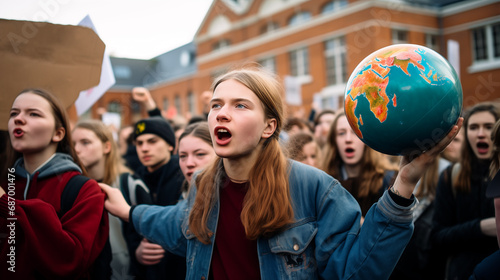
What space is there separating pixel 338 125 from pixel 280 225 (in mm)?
2041

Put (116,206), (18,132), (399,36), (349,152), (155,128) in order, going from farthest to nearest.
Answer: (399,36)
(155,128)
(349,152)
(116,206)
(18,132)

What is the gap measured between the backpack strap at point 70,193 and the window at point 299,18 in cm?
2154

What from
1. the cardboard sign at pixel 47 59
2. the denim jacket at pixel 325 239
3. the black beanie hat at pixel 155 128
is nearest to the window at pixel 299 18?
the black beanie hat at pixel 155 128

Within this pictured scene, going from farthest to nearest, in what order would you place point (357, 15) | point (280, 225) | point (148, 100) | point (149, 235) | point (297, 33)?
point (297, 33), point (357, 15), point (148, 100), point (149, 235), point (280, 225)

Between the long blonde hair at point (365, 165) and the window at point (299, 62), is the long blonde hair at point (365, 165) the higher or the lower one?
the lower one

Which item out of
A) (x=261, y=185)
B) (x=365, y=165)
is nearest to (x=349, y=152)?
(x=365, y=165)

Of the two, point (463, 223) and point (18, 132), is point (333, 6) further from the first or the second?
point (18, 132)

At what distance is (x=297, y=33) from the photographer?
73.4 ft

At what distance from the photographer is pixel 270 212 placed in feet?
5.83

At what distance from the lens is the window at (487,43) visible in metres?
17.5

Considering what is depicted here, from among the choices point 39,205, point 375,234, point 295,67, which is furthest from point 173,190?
point 295,67

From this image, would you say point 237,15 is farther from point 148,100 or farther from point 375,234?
point 375,234

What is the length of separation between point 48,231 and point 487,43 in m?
20.7

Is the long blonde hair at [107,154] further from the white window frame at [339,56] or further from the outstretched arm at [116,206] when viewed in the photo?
the white window frame at [339,56]
